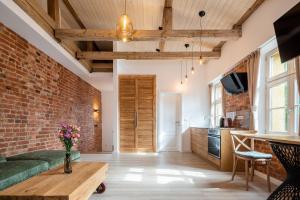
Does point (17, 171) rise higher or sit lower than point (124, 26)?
lower

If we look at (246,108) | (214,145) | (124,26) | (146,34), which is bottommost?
(214,145)

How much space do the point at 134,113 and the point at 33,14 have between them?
15.0 feet

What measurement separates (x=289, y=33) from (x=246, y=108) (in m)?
2.29

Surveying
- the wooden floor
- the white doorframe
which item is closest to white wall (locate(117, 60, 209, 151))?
the white doorframe

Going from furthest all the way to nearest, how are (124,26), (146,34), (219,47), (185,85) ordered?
(185,85) < (219,47) < (146,34) < (124,26)

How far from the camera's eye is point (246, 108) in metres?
4.78

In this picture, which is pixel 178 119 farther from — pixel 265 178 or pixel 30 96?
pixel 30 96

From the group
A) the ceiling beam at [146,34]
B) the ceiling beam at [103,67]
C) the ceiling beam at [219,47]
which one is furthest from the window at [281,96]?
the ceiling beam at [103,67]

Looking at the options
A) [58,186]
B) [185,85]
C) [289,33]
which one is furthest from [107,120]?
[289,33]

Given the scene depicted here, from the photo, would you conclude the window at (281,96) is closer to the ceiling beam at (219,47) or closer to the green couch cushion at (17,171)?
the ceiling beam at (219,47)

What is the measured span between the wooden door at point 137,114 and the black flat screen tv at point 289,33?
476 centimetres

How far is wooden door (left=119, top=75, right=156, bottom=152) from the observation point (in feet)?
23.9

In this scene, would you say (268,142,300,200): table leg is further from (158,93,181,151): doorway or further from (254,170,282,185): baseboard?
(158,93,181,151): doorway

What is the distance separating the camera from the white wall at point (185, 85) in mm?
7375
